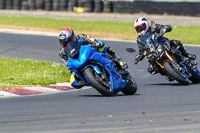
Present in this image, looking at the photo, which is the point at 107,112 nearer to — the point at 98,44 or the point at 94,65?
the point at 94,65

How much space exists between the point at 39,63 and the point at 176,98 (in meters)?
7.08

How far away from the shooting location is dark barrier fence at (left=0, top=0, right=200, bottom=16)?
31797 mm

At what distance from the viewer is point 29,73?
1298 centimetres

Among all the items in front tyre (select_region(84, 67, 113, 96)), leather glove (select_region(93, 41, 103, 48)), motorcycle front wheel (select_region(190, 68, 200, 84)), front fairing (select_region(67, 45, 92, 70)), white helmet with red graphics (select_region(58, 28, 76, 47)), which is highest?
white helmet with red graphics (select_region(58, 28, 76, 47))

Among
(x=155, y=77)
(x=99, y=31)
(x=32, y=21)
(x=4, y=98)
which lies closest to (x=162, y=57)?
(x=155, y=77)

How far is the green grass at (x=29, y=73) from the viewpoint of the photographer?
11516 millimetres

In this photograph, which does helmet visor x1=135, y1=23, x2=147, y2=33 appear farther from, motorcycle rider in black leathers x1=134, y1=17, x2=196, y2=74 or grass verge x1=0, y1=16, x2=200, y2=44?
grass verge x1=0, y1=16, x2=200, y2=44

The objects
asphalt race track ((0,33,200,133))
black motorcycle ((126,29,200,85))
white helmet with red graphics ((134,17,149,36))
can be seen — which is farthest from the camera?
white helmet with red graphics ((134,17,149,36))

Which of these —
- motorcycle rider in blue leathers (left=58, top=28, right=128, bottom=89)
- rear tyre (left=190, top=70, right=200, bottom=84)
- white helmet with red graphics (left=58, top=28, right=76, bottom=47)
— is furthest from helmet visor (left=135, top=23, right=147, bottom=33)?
white helmet with red graphics (left=58, top=28, right=76, bottom=47)

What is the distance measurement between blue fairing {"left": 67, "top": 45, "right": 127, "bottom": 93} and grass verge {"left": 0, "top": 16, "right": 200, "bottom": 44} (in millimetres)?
12808

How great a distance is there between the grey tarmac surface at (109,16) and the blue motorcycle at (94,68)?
21.9 m

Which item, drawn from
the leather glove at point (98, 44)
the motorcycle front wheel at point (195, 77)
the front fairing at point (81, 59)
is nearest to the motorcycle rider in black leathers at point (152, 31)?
the motorcycle front wheel at point (195, 77)

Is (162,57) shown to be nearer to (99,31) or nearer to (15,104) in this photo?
(15,104)

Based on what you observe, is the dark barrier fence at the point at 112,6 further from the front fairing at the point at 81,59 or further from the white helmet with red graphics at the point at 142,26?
the front fairing at the point at 81,59
